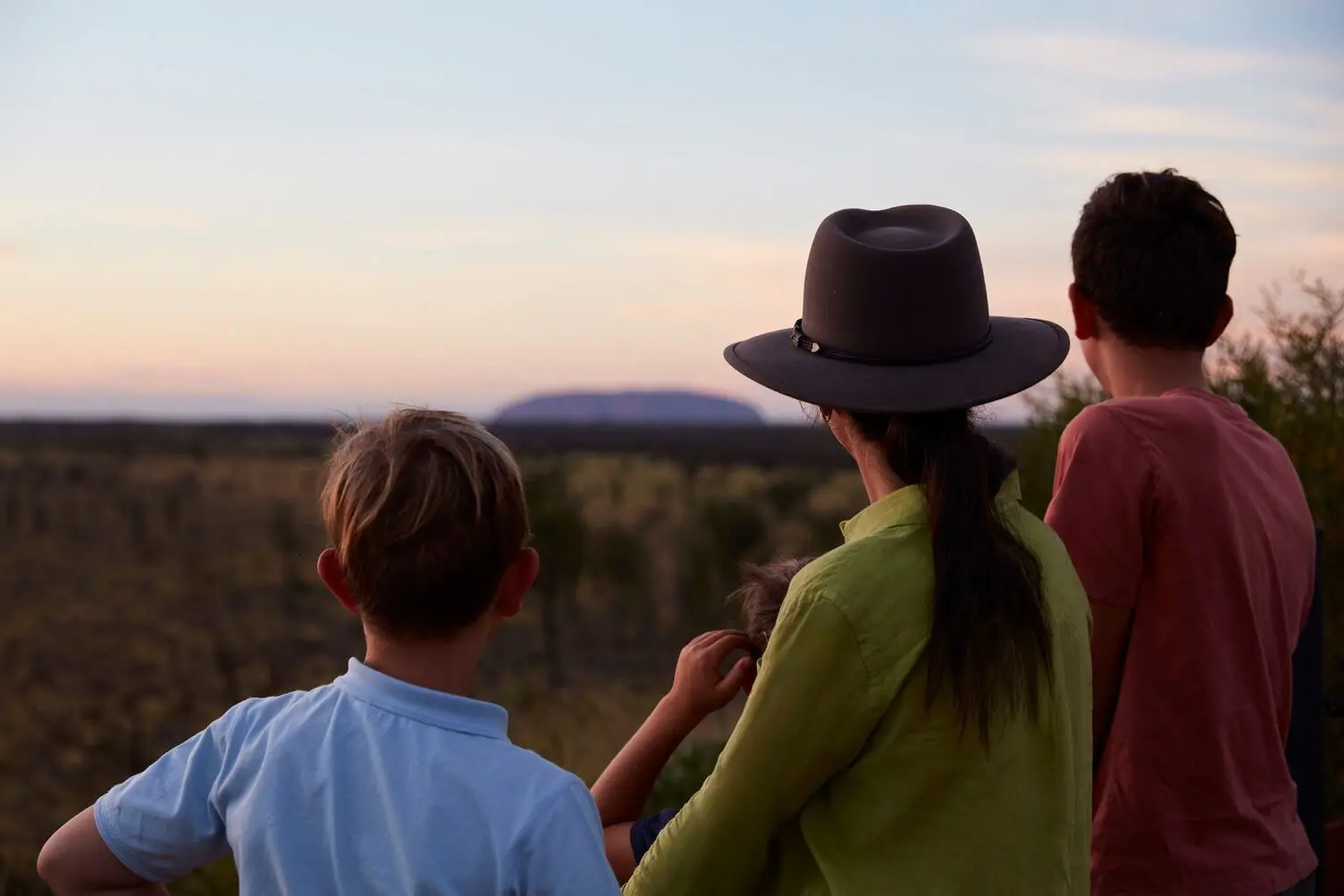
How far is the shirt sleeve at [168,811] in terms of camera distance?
→ 165 centimetres

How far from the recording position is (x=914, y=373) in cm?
189

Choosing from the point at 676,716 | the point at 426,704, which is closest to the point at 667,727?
the point at 676,716

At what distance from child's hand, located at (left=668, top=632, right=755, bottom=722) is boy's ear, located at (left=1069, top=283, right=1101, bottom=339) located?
0.81 m

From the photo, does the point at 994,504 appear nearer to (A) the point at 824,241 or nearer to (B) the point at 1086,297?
(A) the point at 824,241

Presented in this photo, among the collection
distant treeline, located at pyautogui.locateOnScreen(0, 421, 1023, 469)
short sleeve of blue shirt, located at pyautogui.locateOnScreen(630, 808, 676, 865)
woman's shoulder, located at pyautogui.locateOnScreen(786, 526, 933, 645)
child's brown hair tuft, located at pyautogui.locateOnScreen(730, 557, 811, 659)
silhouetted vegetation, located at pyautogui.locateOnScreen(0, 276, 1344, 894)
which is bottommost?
distant treeline, located at pyautogui.locateOnScreen(0, 421, 1023, 469)

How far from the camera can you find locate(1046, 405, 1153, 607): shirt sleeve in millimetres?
2129

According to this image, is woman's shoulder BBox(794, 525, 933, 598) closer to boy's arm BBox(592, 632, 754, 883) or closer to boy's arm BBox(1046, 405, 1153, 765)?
boy's arm BBox(592, 632, 754, 883)

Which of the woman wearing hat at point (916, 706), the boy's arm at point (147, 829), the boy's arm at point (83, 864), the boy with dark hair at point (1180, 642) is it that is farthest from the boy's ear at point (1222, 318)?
the boy's arm at point (83, 864)

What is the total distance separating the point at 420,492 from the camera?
166cm

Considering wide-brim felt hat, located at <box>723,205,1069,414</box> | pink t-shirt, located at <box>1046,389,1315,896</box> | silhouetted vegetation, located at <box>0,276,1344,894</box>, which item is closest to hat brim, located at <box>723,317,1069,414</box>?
wide-brim felt hat, located at <box>723,205,1069,414</box>

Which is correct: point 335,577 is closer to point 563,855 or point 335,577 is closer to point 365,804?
point 365,804

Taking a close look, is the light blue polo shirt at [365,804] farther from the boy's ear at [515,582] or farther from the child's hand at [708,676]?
the child's hand at [708,676]

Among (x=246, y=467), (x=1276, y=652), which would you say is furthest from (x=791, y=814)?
(x=246, y=467)

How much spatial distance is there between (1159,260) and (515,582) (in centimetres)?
117
